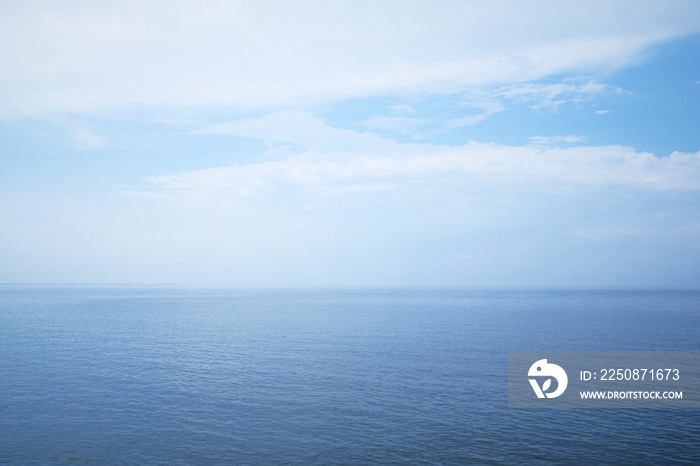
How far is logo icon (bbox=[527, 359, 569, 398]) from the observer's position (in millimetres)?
46803

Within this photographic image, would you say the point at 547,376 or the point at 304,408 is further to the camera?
the point at 547,376

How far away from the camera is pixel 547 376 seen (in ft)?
177

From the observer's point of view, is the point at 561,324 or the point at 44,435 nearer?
the point at 44,435

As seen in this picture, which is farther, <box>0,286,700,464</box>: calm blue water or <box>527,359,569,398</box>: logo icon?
<box>527,359,569,398</box>: logo icon

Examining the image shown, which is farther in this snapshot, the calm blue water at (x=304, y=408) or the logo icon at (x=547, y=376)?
the logo icon at (x=547, y=376)

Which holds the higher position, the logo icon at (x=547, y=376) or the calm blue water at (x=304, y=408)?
the logo icon at (x=547, y=376)

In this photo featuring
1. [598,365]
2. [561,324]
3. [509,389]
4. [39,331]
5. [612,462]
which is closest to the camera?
[612,462]

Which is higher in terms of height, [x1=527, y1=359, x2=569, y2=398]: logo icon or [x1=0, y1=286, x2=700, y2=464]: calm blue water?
[x1=527, y1=359, x2=569, y2=398]: logo icon

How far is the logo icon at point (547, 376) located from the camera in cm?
4680

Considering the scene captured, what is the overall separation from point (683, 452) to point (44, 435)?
47223 millimetres

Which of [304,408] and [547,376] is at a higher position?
[547,376]

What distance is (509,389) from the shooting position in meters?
47.3

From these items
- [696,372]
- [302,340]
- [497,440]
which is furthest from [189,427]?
[696,372]

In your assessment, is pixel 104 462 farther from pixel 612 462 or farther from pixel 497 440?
pixel 612 462
